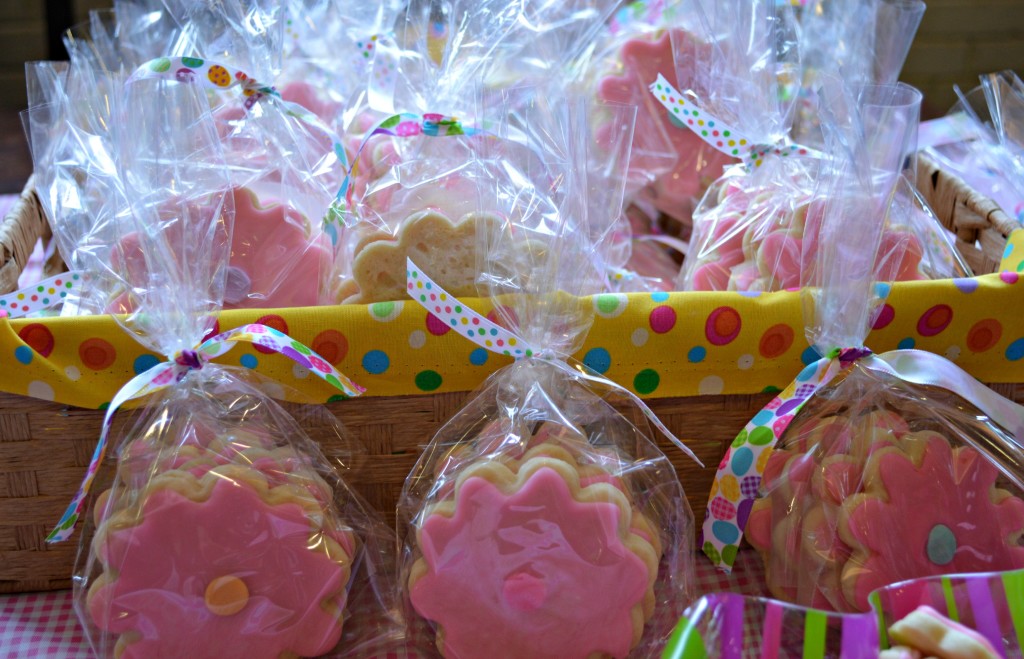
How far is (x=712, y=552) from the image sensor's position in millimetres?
1112

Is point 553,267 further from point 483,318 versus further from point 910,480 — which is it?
point 910,480

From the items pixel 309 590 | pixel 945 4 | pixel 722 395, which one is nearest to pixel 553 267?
pixel 722 395

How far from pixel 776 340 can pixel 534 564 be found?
1.23 feet

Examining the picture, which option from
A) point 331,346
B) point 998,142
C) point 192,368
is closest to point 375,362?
point 331,346

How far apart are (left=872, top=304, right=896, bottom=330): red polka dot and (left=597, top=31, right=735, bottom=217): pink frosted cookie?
541mm

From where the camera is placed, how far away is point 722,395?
3.64ft

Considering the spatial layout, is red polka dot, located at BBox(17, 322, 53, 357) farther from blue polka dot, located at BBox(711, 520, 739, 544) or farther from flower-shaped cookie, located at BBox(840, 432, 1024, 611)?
flower-shaped cookie, located at BBox(840, 432, 1024, 611)

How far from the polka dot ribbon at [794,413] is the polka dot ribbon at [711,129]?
0.47 m

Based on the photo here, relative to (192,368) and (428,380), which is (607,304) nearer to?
(428,380)

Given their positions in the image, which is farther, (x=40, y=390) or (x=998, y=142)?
(x=998, y=142)

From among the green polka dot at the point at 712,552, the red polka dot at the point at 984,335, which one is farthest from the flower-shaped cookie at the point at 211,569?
the red polka dot at the point at 984,335

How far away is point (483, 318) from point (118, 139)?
0.43m

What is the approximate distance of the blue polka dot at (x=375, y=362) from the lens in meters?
1.04

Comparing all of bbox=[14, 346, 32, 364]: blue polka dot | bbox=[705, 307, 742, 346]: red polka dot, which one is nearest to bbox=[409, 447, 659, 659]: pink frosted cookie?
bbox=[705, 307, 742, 346]: red polka dot
